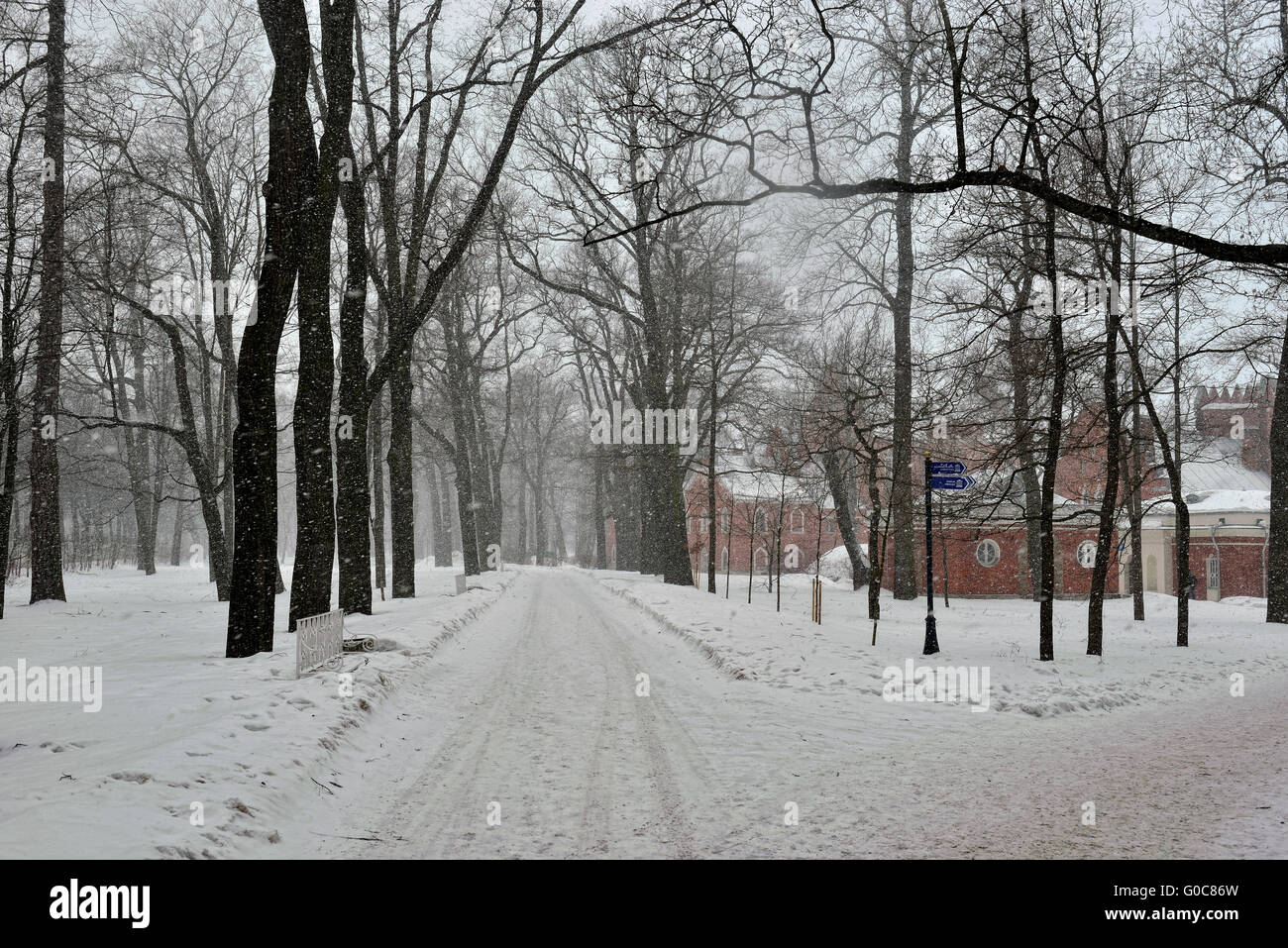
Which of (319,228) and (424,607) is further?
(424,607)

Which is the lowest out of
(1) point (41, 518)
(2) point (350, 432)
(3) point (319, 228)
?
(1) point (41, 518)

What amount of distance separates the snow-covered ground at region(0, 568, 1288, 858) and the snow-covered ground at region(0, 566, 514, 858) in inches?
1.0

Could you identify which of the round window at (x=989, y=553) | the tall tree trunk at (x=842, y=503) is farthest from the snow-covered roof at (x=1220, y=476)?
the tall tree trunk at (x=842, y=503)

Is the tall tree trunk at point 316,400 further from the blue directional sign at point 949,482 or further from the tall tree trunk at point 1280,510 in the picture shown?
the tall tree trunk at point 1280,510

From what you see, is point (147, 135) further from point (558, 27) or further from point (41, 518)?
point (558, 27)

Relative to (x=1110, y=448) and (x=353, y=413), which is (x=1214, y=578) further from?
(x=353, y=413)

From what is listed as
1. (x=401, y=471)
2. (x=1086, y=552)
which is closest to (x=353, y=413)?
(x=401, y=471)

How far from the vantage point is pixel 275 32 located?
10.5 metres

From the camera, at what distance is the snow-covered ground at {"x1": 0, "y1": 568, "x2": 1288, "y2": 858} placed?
480cm

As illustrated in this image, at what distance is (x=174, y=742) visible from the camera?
19.6 feet

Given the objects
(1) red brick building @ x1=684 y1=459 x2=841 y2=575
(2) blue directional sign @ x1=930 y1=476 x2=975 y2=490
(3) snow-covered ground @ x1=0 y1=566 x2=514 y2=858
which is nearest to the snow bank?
(2) blue directional sign @ x1=930 y1=476 x2=975 y2=490

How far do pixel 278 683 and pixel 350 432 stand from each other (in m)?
8.22

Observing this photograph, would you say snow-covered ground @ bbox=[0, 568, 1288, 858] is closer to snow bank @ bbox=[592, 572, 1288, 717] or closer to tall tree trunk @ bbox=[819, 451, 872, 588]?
snow bank @ bbox=[592, 572, 1288, 717]

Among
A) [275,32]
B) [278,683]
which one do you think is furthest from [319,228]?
[278,683]
